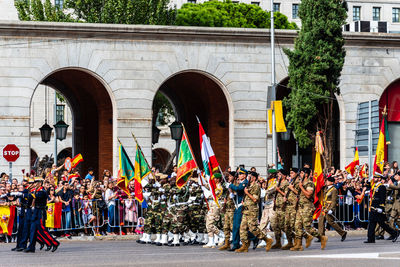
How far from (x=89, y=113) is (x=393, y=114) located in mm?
13194

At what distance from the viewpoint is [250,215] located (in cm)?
2050

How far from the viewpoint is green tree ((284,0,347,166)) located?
33.8 metres

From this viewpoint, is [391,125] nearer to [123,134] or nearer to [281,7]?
[123,134]

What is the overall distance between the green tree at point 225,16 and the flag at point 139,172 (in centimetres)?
4891

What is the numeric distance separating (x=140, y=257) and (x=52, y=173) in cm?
1089

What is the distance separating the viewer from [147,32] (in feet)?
115

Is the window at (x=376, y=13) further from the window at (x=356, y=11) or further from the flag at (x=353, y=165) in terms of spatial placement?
the flag at (x=353, y=165)

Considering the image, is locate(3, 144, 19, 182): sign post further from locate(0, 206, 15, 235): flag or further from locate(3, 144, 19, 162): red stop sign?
locate(0, 206, 15, 235): flag

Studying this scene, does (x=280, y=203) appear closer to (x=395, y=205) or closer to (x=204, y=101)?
(x=395, y=205)

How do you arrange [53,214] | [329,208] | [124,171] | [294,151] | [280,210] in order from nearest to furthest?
[280,210] → [329,208] → [53,214] → [124,171] → [294,151]

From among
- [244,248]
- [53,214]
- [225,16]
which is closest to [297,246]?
[244,248]

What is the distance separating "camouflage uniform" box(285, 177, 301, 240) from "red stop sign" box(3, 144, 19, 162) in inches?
491

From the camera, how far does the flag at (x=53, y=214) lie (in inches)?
993

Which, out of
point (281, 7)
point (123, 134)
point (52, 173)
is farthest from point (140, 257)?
point (281, 7)
